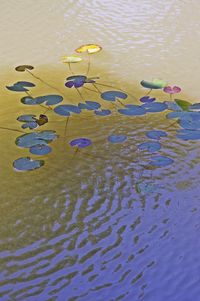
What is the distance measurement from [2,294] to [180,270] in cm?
38

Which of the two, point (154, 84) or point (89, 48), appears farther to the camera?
point (89, 48)

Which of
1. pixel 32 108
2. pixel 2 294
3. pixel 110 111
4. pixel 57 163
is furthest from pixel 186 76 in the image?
pixel 2 294

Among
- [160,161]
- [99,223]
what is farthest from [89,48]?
[99,223]

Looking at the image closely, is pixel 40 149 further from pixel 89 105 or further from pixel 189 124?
pixel 189 124

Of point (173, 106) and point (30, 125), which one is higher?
point (30, 125)

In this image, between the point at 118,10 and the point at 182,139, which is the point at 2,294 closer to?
the point at 182,139

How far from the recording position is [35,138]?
1.62 m

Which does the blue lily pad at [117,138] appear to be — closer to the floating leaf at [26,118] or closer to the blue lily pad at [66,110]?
the blue lily pad at [66,110]

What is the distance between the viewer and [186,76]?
2129 mm

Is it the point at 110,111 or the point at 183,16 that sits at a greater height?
the point at 183,16

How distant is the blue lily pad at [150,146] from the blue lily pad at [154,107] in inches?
7.6

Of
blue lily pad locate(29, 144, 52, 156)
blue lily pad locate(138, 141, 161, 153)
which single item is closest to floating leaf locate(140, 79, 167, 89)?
blue lily pad locate(138, 141, 161, 153)

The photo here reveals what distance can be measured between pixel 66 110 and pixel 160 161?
1.27 ft

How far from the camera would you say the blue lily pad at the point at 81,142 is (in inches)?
63.6
